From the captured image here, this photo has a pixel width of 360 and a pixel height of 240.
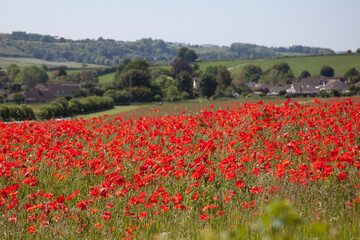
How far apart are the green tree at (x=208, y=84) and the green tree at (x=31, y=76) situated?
64.9 meters

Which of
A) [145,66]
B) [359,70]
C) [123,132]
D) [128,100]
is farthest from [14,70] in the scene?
[123,132]

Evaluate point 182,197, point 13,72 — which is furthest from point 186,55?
point 182,197

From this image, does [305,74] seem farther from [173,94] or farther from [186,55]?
[186,55]

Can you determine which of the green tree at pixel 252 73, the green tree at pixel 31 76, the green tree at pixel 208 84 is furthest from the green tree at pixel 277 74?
the green tree at pixel 31 76

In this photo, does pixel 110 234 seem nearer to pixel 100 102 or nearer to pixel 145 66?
pixel 100 102

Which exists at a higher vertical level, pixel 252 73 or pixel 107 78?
pixel 252 73

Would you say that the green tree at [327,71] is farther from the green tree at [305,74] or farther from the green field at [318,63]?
the green tree at [305,74]

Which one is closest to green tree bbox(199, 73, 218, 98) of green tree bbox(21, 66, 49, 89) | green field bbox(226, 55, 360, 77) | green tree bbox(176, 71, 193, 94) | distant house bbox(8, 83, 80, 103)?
green tree bbox(176, 71, 193, 94)

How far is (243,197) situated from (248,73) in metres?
140

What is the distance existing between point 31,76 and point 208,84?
6795cm

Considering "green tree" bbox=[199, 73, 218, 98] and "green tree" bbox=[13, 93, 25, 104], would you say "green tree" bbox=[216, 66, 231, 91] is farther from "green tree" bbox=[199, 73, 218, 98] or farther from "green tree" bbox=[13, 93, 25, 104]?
"green tree" bbox=[13, 93, 25, 104]

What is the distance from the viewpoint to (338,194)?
5.17 metres

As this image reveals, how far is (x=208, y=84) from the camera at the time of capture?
92.1 meters

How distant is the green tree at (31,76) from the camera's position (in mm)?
128625
